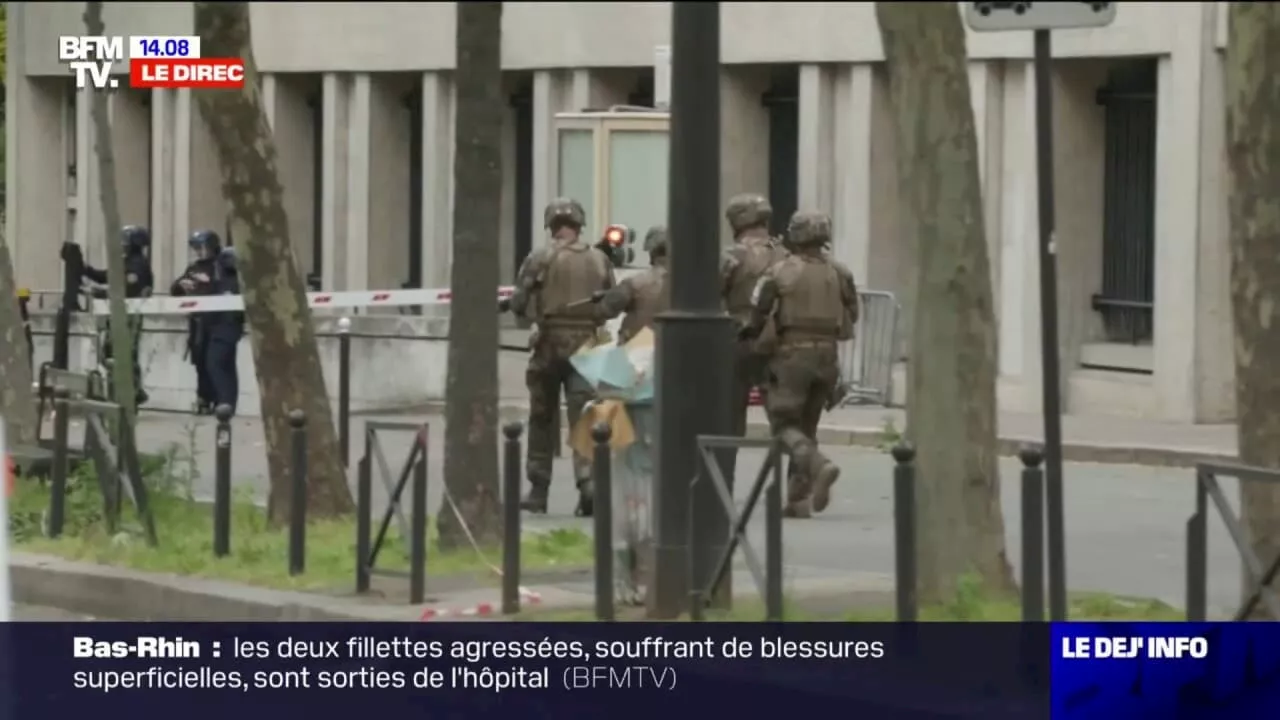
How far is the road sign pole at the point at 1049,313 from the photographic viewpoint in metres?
8.85

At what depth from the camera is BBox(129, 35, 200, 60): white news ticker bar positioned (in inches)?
497

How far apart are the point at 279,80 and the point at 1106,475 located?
658 centimetres

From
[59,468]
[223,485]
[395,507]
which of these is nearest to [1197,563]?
[395,507]

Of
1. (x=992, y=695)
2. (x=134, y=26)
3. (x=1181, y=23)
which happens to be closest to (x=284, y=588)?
(x=134, y=26)

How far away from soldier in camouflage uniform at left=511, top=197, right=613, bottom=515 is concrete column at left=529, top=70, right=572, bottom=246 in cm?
199

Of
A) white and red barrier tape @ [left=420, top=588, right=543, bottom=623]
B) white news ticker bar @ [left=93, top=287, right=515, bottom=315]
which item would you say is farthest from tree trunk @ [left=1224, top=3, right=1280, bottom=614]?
white news ticker bar @ [left=93, top=287, right=515, bottom=315]

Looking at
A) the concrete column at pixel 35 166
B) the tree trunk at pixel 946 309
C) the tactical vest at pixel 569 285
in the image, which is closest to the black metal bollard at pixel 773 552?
the tree trunk at pixel 946 309

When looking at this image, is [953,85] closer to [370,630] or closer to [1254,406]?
[1254,406]

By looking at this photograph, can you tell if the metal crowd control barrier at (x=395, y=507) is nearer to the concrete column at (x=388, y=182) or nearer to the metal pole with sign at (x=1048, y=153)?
the metal pole with sign at (x=1048, y=153)

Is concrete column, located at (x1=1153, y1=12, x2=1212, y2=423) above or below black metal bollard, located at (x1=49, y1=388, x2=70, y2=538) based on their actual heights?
above

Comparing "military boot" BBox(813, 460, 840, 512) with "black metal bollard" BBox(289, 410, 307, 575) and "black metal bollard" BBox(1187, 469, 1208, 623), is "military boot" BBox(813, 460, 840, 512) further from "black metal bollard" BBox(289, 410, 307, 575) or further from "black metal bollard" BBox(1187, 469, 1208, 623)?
"black metal bollard" BBox(1187, 469, 1208, 623)

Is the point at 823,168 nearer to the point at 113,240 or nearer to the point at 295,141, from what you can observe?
the point at 295,141

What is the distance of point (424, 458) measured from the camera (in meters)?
11.8

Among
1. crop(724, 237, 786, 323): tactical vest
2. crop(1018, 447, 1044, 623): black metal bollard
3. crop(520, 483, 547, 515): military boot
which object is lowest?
crop(520, 483, 547, 515): military boot
